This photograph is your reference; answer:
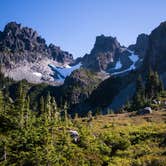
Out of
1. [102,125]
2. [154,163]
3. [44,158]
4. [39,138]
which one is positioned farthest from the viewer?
[102,125]

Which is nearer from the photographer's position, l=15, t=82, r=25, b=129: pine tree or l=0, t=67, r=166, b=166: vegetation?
l=0, t=67, r=166, b=166: vegetation

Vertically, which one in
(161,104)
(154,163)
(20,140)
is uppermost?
(161,104)

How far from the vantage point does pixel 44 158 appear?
48.4 metres

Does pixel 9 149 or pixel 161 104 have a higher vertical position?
pixel 161 104

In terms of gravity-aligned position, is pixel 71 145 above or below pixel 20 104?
below

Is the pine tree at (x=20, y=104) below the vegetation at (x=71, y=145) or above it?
above

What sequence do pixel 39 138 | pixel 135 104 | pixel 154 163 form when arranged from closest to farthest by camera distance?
pixel 154 163 → pixel 39 138 → pixel 135 104

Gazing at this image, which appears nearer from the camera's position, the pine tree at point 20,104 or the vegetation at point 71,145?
the vegetation at point 71,145

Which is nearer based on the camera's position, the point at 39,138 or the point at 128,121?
the point at 39,138

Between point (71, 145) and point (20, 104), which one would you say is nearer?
point (71, 145)

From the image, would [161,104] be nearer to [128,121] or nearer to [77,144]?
[128,121]

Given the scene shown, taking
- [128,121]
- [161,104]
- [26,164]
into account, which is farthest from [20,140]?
[161,104]

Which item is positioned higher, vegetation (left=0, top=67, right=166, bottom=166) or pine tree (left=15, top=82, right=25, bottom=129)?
pine tree (left=15, top=82, right=25, bottom=129)

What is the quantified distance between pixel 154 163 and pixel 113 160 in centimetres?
946
